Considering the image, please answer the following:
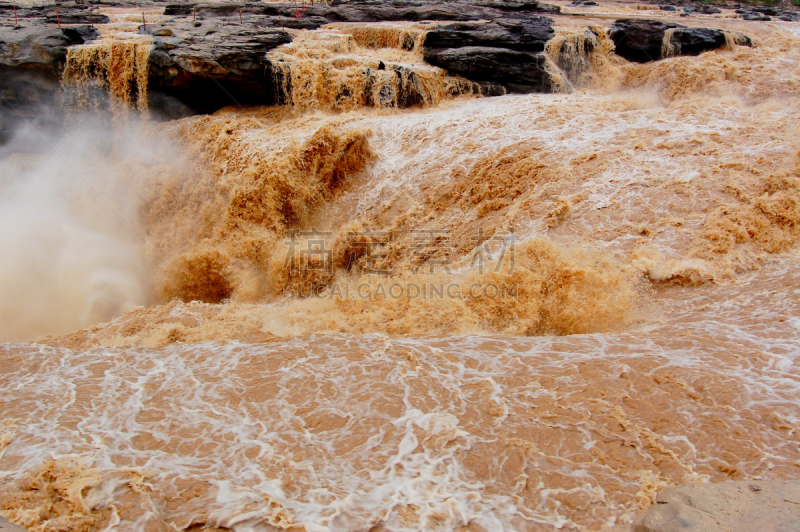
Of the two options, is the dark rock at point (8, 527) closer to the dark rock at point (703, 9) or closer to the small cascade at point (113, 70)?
the small cascade at point (113, 70)

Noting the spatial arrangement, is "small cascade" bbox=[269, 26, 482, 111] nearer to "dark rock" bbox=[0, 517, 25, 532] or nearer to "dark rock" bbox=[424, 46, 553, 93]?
"dark rock" bbox=[424, 46, 553, 93]

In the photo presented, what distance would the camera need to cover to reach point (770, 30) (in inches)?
400

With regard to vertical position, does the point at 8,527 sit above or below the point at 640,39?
below

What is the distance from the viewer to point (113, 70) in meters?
8.58

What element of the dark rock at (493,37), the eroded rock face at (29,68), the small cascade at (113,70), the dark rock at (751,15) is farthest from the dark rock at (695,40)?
the eroded rock face at (29,68)

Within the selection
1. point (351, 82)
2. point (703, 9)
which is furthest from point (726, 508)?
point (703, 9)

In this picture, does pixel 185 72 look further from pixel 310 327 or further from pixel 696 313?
pixel 696 313

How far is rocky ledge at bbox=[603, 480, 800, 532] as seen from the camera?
2250 millimetres

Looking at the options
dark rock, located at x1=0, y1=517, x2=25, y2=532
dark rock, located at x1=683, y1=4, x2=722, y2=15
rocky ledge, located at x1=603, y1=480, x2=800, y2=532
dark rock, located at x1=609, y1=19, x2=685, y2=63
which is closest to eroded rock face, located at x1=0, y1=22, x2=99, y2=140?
dark rock, located at x1=0, y1=517, x2=25, y2=532

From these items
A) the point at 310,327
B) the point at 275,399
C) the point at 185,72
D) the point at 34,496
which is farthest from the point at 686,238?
the point at 185,72

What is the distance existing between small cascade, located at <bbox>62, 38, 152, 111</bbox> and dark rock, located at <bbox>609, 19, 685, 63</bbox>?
30.2 feet

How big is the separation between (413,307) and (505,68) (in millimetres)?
6273

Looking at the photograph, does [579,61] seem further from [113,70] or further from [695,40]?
[113,70]

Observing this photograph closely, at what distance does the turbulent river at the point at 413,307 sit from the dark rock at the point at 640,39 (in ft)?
2.64
